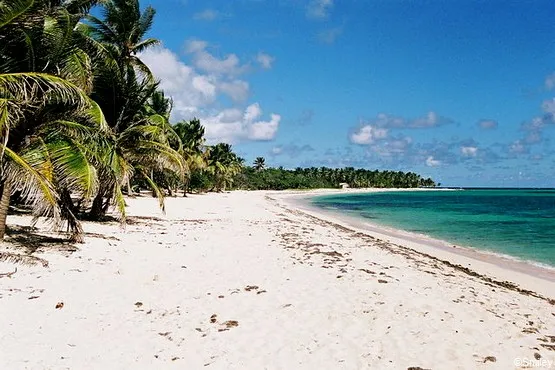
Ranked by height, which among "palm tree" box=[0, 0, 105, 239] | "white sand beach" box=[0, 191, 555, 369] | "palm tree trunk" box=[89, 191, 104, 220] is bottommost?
"white sand beach" box=[0, 191, 555, 369]

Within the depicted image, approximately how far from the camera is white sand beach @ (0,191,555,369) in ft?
16.9

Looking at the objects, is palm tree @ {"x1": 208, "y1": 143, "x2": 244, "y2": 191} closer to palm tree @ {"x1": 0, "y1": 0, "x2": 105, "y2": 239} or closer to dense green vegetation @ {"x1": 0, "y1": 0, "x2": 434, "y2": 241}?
dense green vegetation @ {"x1": 0, "y1": 0, "x2": 434, "y2": 241}

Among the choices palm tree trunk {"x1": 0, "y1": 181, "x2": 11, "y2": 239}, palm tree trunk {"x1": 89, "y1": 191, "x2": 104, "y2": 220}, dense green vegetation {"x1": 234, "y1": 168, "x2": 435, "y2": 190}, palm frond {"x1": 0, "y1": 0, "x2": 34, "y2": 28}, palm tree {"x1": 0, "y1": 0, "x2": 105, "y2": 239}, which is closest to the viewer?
palm frond {"x1": 0, "y1": 0, "x2": 34, "y2": 28}

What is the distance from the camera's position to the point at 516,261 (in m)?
16.2

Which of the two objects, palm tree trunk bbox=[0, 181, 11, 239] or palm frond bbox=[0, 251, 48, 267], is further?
palm tree trunk bbox=[0, 181, 11, 239]

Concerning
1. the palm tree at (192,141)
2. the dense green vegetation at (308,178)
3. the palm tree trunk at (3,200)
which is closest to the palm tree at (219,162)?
the palm tree at (192,141)

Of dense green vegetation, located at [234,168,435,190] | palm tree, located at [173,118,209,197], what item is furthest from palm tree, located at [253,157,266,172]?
palm tree, located at [173,118,209,197]

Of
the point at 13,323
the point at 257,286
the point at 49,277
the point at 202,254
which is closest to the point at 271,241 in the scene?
the point at 202,254

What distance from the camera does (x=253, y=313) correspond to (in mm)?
6730

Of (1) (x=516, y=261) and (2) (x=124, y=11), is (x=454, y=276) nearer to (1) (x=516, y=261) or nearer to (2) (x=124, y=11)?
(1) (x=516, y=261)

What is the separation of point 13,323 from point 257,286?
424 cm

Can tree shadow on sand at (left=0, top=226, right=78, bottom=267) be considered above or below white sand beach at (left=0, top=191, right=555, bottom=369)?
above

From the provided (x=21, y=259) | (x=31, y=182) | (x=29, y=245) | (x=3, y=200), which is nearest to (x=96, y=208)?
(x=29, y=245)

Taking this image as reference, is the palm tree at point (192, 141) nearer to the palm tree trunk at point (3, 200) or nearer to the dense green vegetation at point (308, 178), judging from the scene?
the palm tree trunk at point (3, 200)
